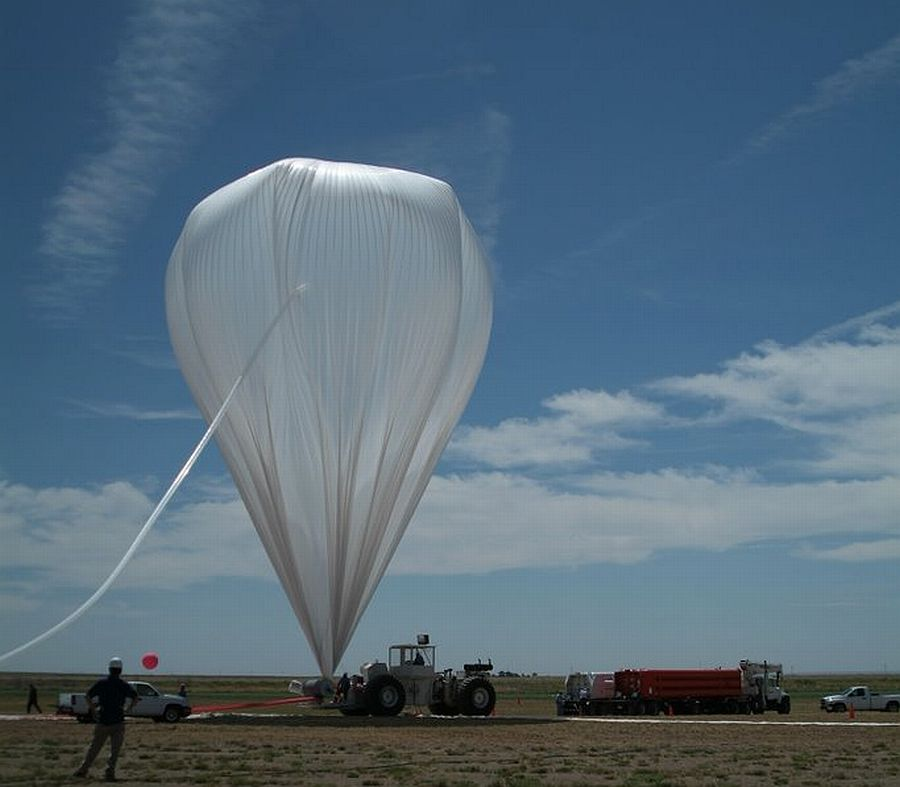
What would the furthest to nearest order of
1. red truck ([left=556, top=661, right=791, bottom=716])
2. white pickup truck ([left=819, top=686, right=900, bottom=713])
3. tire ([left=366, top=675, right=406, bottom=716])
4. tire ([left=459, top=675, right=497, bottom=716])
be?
white pickup truck ([left=819, top=686, right=900, bottom=713]), red truck ([left=556, top=661, right=791, bottom=716]), tire ([left=459, top=675, right=497, bottom=716]), tire ([left=366, top=675, right=406, bottom=716])

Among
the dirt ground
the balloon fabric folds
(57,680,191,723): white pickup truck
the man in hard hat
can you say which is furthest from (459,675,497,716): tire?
the man in hard hat

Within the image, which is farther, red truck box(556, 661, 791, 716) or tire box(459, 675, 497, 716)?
red truck box(556, 661, 791, 716)

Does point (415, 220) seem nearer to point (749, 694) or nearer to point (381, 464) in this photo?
point (381, 464)

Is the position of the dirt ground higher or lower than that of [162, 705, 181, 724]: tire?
lower

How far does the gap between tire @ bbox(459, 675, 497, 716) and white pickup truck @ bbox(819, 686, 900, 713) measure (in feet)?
56.4

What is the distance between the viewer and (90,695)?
15609mm

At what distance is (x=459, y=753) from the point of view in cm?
1997

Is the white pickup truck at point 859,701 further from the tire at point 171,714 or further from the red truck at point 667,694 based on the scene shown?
the tire at point 171,714

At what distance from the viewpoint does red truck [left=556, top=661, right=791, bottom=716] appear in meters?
41.6

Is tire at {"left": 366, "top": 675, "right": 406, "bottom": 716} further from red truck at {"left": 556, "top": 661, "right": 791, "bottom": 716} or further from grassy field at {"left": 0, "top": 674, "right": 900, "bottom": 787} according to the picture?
red truck at {"left": 556, "top": 661, "right": 791, "bottom": 716}

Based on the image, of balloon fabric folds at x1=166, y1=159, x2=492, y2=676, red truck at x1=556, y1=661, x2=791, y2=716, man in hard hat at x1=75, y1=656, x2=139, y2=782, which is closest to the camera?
man in hard hat at x1=75, y1=656, x2=139, y2=782

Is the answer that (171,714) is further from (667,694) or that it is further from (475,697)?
(667,694)

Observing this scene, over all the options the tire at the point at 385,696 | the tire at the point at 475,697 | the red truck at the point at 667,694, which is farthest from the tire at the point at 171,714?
the red truck at the point at 667,694

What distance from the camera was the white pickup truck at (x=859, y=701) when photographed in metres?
44.9
